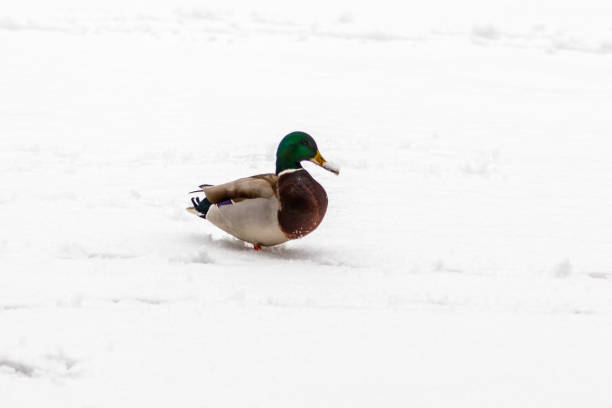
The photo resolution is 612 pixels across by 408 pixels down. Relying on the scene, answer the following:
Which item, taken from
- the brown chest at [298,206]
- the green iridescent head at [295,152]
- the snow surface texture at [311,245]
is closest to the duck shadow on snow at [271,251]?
the snow surface texture at [311,245]

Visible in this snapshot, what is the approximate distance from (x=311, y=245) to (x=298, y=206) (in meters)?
0.74

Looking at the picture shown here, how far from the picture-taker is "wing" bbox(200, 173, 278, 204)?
4.48 meters

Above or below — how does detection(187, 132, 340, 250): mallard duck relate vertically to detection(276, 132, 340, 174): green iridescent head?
below

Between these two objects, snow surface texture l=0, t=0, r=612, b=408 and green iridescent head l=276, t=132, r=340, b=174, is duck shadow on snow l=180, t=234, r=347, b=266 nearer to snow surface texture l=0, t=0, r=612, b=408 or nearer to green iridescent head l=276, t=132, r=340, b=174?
snow surface texture l=0, t=0, r=612, b=408

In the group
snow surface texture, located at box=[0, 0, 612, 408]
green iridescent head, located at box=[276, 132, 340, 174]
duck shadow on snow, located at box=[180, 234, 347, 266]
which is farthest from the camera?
duck shadow on snow, located at box=[180, 234, 347, 266]

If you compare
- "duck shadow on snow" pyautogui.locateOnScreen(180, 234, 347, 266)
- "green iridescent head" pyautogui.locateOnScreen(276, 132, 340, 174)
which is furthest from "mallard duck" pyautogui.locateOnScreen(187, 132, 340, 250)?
"duck shadow on snow" pyautogui.locateOnScreen(180, 234, 347, 266)

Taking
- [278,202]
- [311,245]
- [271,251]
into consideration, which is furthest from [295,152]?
[311,245]

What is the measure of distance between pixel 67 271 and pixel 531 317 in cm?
221

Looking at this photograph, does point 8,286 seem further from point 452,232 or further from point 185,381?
point 452,232

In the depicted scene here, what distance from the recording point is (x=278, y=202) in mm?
4445

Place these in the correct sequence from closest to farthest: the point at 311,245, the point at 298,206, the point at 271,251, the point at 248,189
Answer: the point at 298,206 → the point at 248,189 → the point at 271,251 → the point at 311,245

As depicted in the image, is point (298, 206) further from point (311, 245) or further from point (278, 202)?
point (311, 245)

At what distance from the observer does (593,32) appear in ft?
62.2

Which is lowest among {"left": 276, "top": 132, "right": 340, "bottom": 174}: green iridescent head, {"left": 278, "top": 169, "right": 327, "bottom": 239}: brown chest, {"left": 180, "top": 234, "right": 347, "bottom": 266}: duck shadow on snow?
{"left": 180, "top": 234, "right": 347, "bottom": 266}: duck shadow on snow
